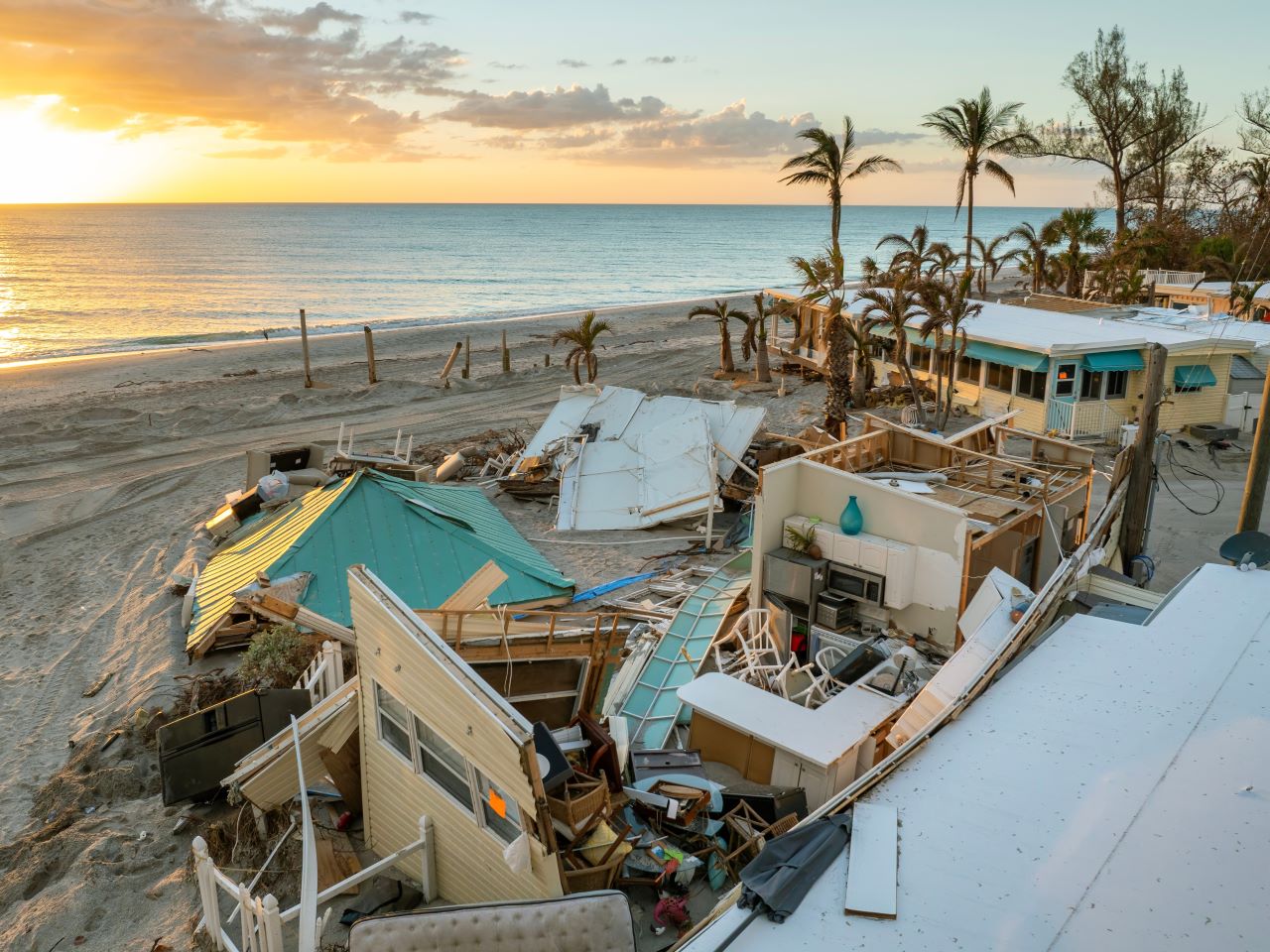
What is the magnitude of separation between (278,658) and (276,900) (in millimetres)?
5809

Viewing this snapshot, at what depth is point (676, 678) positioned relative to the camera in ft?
39.9

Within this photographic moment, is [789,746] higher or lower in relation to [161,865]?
higher

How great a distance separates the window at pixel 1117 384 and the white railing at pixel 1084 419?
15.0 inches

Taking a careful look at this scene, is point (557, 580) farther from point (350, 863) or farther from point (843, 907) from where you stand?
point (843, 907)

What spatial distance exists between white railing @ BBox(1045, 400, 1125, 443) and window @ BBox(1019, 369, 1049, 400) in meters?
0.57

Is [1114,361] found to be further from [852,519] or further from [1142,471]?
[852,519]

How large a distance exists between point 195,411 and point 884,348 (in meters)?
23.7

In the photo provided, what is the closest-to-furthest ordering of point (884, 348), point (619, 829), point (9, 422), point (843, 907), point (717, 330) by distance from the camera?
point (843, 907), point (619, 829), point (9, 422), point (884, 348), point (717, 330)

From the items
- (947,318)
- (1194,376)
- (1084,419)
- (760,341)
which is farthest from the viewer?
(760,341)

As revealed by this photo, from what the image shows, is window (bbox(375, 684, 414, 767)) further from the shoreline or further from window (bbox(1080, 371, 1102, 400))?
the shoreline

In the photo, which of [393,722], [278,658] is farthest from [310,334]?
[393,722]

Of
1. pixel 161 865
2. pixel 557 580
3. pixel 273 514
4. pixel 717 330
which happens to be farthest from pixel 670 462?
pixel 717 330

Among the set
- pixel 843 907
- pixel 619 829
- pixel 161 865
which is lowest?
pixel 161 865

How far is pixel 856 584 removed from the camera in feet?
40.0
